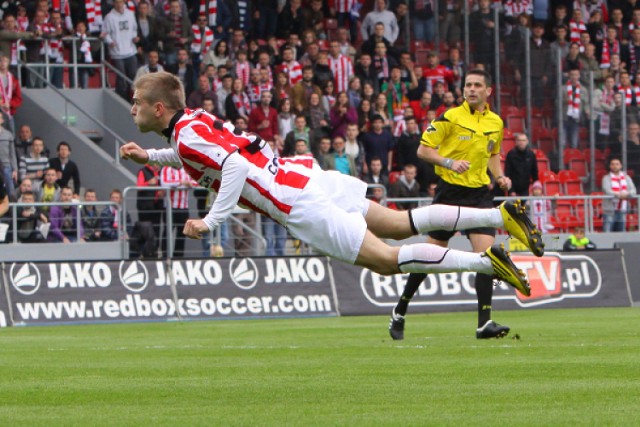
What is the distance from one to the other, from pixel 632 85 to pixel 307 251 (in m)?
10.7

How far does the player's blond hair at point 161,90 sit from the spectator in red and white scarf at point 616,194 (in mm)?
17532

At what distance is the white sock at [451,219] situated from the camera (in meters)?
10.3

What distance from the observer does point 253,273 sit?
66.0ft

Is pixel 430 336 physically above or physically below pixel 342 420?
below

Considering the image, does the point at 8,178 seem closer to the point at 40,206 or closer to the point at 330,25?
the point at 40,206

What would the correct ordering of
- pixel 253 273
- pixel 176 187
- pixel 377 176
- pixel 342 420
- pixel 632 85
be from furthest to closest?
1. pixel 632 85
2. pixel 377 176
3. pixel 176 187
4. pixel 253 273
5. pixel 342 420

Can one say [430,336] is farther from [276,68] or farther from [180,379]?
[276,68]

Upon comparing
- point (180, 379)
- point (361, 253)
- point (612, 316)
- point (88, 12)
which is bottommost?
point (612, 316)

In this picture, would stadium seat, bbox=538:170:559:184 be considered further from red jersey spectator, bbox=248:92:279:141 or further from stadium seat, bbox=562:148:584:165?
red jersey spectator, bbox=248:92:279:141

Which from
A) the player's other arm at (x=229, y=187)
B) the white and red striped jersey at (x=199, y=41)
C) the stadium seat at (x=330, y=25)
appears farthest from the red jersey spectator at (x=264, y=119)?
the player's other arm at (x=229, y=187)

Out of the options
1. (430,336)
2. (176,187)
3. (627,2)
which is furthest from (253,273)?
(627,2)

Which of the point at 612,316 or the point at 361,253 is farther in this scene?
the point at 612,316

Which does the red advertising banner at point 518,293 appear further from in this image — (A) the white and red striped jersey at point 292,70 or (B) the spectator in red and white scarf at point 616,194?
(A) the white and red striped jersey at point 292,70

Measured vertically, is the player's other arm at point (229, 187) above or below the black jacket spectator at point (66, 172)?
above
